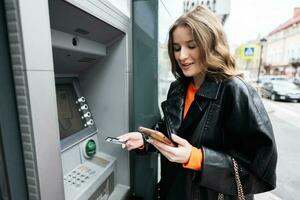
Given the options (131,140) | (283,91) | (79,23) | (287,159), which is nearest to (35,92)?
(79,23)

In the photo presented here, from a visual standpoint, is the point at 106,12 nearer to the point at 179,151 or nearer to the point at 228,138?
the point at 179,151

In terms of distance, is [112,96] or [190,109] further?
[112,96]

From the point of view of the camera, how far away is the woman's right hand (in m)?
1.24

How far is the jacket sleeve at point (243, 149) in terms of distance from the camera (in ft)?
3.07

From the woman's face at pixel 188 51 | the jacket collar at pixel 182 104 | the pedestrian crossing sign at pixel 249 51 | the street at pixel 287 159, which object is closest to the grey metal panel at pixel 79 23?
the woman's face at pixel 188 51

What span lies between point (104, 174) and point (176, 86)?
2.25 ft

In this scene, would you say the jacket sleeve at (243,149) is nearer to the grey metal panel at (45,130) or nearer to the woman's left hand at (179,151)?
the woman's left hand at (179,151)

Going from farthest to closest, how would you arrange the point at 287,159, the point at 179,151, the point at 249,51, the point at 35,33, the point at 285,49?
the point at 285,49
the point at 249,51
the point at 287,159
the point at 179,151
the point at 35,33

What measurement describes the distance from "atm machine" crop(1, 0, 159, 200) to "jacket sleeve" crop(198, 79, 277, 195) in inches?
23.2

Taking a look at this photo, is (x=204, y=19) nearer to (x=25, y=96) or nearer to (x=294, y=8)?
(x=25, y=96)

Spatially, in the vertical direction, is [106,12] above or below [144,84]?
above

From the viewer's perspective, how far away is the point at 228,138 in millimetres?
1042

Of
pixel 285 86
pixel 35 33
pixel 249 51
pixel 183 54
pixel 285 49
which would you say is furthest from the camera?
pixel 285 49

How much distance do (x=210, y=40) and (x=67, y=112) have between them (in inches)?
34.5
